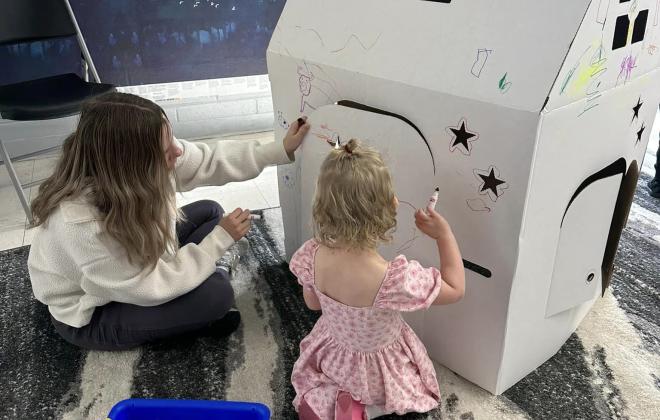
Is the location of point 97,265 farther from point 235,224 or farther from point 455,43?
point 455,43

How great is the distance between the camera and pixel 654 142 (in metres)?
2.37

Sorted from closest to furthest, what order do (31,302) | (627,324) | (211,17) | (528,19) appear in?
(528,19)
(627,324)
(31,302)
(211,17)

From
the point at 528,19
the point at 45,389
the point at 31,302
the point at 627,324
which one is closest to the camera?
the point at 528,19

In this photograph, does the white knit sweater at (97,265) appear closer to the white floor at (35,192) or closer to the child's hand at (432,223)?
the child's hand at (432,223)

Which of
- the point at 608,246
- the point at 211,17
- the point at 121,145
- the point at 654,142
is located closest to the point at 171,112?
the point at 211,17

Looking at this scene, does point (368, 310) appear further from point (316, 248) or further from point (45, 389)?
point (45, 389)

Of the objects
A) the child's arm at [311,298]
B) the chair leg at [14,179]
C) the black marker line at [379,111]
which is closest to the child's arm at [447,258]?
the black marker line at [379,111]

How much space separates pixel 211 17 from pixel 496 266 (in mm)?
1841

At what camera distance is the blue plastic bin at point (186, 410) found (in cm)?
86

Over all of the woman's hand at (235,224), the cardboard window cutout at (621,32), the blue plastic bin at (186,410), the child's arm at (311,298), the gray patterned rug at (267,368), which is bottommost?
the gray patterned rug at (267,368)

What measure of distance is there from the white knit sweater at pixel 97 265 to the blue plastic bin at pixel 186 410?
0.26m

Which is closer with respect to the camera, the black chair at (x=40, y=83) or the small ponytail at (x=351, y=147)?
the small ponytail at (x=351, y=147)

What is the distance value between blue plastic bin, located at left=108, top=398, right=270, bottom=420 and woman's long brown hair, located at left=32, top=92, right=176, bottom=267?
0.29 metres

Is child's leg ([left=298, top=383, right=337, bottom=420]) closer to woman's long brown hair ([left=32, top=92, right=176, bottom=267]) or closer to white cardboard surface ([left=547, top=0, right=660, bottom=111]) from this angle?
woman's long brown hair ([left=32, top=92, right=176, bottom=267])
